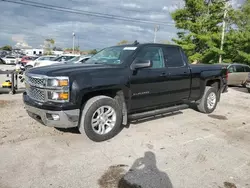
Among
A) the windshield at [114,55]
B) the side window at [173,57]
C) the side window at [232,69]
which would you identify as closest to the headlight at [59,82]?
the windshield at [114,55]

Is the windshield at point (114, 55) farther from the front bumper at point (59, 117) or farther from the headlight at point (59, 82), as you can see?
the front bumper at point (59, 117)

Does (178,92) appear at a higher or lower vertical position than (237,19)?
lower

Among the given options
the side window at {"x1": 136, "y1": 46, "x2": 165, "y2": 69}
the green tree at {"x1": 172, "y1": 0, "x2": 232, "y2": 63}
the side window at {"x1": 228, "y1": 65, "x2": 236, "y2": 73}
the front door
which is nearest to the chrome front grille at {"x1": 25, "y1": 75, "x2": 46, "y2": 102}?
the front door

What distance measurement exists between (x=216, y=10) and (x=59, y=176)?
25.1 meters

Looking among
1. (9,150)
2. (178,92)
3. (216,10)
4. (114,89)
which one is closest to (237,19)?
(216,10)

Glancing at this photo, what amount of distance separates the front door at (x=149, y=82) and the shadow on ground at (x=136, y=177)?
4.87 ft

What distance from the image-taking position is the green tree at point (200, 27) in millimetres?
22095

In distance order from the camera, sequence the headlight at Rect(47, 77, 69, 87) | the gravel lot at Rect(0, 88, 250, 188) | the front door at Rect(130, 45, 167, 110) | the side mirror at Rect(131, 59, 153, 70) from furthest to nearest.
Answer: the front door at Rect(130, 45, 167, 110), the side mirror at Rect(131, 59, 153, 70), the headlight at Rect(47, 77, 69, 87), the gravel lot at Rect(0, 88, 250, 188)

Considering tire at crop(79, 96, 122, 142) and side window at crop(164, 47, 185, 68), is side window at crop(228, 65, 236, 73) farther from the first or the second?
tire at crop(79, 96, 122, 142)

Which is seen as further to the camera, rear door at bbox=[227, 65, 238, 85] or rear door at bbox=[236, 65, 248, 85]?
rear door at bbox=[236, 65, 248, 85]

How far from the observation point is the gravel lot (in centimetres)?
298

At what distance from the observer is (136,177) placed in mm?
3049

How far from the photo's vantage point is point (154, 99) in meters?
4.92

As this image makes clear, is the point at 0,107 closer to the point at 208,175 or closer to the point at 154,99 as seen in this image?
the point at 154,99
